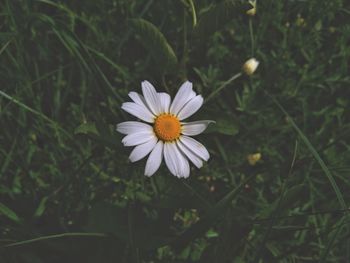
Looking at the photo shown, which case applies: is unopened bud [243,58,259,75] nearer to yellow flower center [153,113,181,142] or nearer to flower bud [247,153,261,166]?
flower bud [247,153,261,166]

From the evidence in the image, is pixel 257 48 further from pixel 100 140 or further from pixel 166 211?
pixel 100 140

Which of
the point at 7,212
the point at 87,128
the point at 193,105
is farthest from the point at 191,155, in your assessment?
the point at 7,212

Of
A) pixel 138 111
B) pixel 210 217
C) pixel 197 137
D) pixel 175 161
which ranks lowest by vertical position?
pixel 210 217

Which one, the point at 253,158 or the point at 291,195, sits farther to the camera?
the point at 253,158

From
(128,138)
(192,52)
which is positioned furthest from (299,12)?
(128,138)

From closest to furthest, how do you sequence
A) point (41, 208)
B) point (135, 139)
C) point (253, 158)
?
point (135, 139) < point (41, 208) < point (253, 158)

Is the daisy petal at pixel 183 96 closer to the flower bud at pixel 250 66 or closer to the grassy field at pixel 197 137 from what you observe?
the grassy field at pixel 197 137

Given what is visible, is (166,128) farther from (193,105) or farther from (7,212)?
(7,212)
